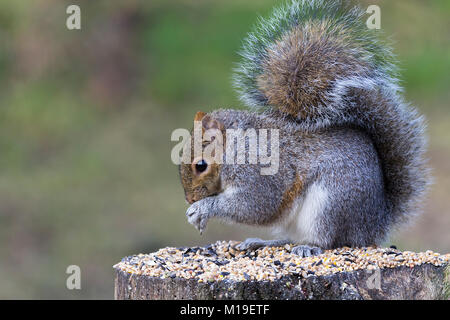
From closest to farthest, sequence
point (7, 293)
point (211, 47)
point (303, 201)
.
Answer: point (303, 201)
point (7, 293)
point (211, 47)

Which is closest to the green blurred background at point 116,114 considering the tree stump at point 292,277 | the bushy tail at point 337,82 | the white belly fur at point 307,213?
the bushy tail at point 337,82

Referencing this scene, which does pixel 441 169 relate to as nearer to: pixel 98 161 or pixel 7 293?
pixel 98 161

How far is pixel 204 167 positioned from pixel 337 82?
1.76 ft

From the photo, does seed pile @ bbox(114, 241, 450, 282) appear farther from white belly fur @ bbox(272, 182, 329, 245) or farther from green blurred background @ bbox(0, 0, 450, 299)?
green blurred background @ bbox(0, 0, 450, 299)

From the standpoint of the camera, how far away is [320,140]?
7.90 ft

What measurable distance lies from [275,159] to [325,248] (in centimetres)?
34

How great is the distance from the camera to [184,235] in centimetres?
452

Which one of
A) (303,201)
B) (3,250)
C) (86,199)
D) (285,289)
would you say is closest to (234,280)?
(285,289)

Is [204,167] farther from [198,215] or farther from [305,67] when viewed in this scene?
[305,67]

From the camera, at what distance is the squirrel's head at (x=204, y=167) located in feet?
7.88

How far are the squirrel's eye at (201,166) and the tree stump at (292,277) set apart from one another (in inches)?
12.0

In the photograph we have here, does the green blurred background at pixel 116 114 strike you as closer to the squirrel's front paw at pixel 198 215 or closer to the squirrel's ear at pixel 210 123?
the squirrel's front paw at pixel 198 215

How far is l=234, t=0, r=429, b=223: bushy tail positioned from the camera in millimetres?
2441

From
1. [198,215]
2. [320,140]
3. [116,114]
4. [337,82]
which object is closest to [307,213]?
[320,140]
